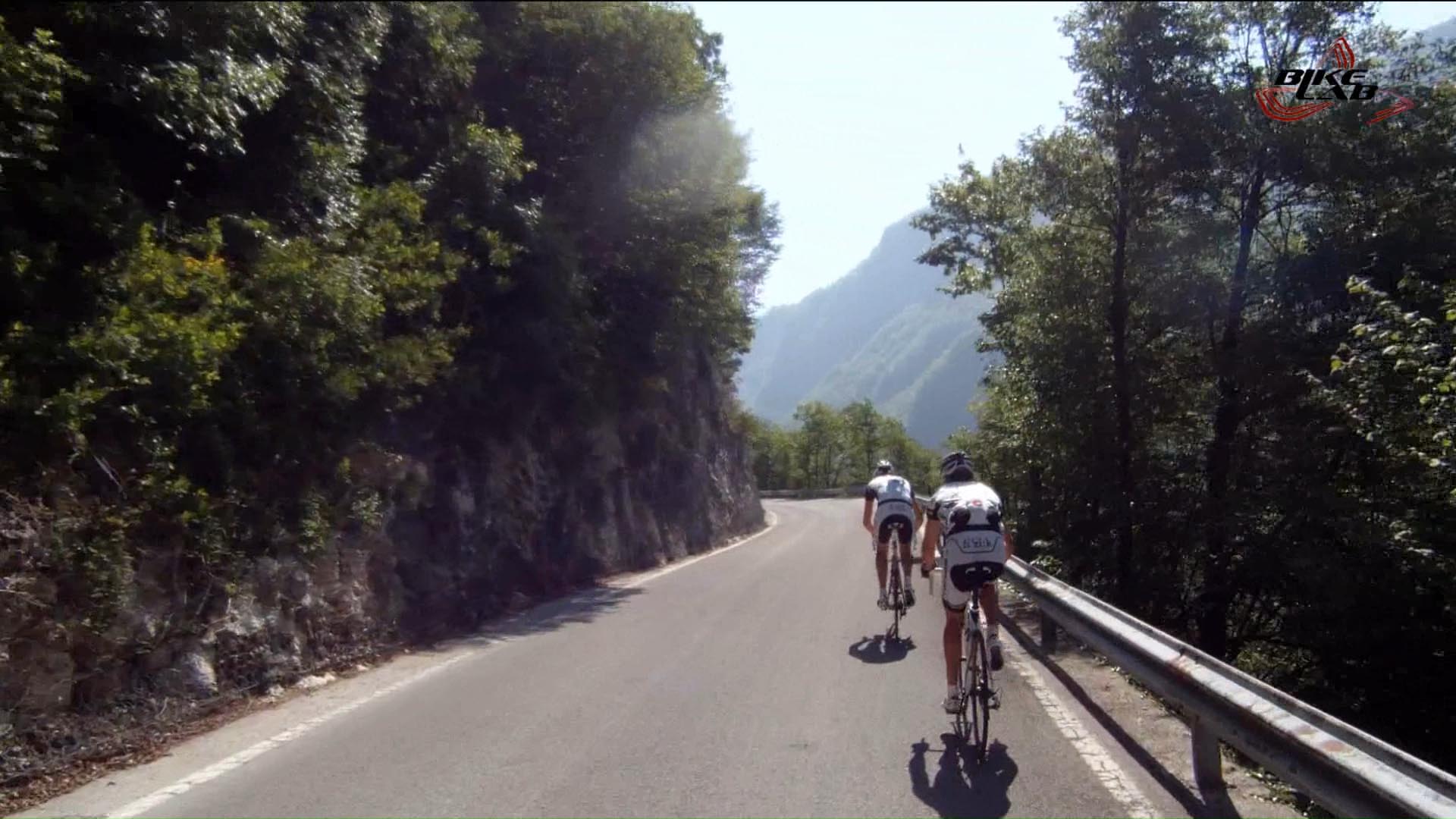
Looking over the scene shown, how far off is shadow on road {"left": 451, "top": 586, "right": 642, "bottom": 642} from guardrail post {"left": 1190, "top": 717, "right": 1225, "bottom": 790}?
7471 mm

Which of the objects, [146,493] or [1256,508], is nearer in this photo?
[146,493]

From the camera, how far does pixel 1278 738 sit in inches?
176

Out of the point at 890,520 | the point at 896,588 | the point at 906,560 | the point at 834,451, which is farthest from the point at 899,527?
the point at 834,451

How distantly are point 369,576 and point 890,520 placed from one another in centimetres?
543

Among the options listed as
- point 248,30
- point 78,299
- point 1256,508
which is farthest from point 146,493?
point 1256,508

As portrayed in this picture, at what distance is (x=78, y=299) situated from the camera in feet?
23.0

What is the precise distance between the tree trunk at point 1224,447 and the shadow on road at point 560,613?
7.79m

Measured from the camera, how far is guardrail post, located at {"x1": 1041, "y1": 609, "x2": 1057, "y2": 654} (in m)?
9.60

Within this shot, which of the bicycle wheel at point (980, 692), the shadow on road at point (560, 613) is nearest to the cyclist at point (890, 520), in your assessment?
the shadow on road at point (560, 613)

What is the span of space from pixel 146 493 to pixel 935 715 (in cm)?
565

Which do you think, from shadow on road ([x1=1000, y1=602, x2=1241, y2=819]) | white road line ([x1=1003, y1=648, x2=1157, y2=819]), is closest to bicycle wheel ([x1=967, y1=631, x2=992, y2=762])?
white road line ([x1=1003, y1=648, x2=1157, y2=819])

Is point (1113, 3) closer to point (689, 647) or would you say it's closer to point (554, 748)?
point (689, 647)

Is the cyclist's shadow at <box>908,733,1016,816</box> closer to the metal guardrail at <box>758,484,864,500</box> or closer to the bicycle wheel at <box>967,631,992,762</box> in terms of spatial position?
the bicycle wheel at <box>967,631,992,762</box>

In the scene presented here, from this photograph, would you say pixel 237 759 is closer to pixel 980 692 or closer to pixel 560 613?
pixel 980 692
